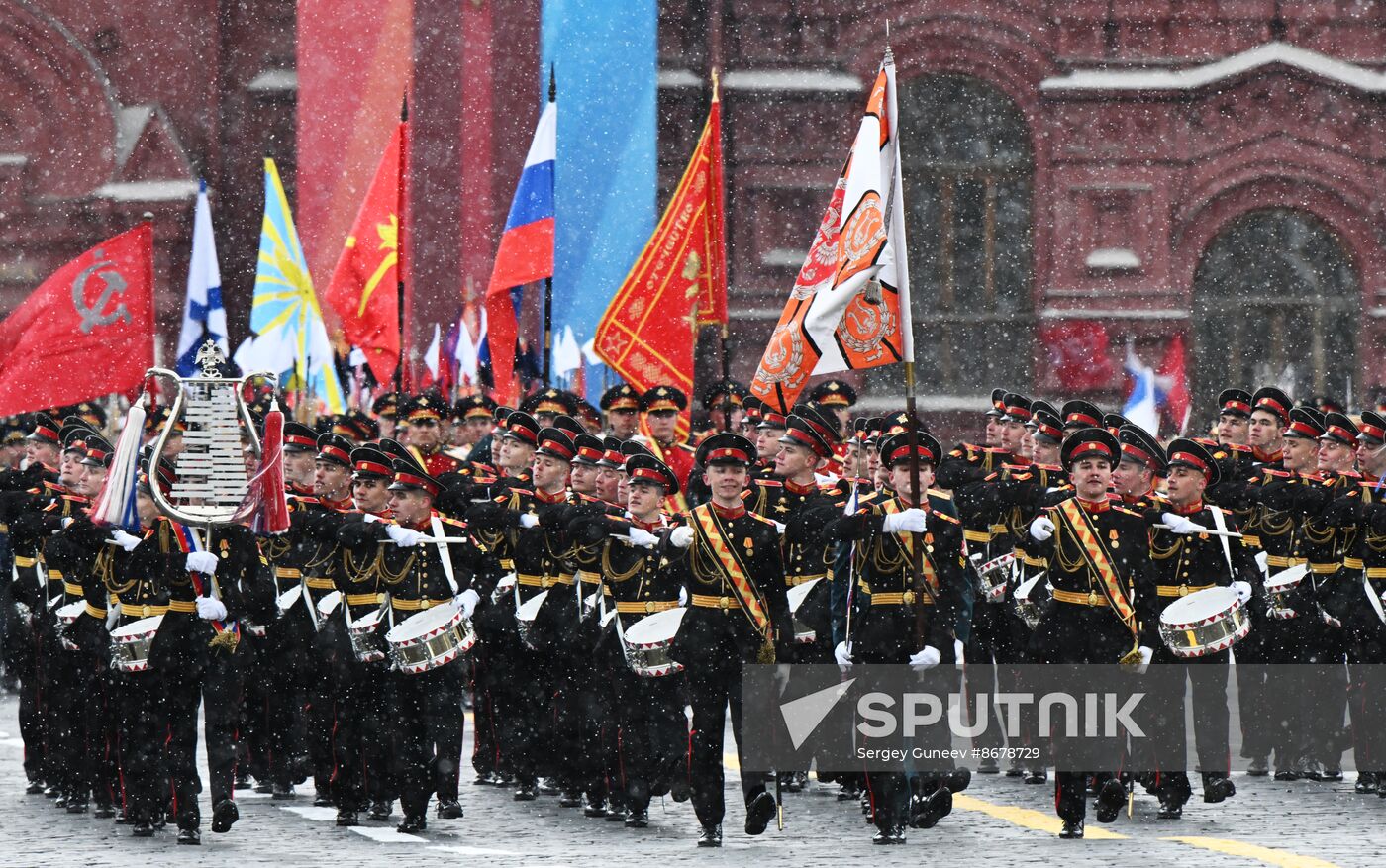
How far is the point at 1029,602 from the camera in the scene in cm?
1315

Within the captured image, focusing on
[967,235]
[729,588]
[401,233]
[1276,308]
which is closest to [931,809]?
[729,588]

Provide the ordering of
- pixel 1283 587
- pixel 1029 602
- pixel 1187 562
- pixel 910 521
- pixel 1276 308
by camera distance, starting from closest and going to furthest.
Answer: pixel 910 521
pixel 1187 562
pixel 1029 602
pixel 1283 587
pixel 1276 308

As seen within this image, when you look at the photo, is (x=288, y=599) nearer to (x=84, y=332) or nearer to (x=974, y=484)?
(x=84, y=332)

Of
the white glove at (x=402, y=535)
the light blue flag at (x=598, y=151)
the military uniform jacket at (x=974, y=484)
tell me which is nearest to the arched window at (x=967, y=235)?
the light blue flag at (x=598, y=151)

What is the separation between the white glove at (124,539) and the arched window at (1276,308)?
20186 mm

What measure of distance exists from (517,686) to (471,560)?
68.7 inches

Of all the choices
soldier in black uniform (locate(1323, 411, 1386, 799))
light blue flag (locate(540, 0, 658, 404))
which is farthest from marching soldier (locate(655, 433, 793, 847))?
light blue flag (locate(540, 0, 658, 404))

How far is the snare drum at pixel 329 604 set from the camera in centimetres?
1245

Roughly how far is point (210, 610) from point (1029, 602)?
170 inches

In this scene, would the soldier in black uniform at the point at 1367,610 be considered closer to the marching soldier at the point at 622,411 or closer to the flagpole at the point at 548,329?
the marching soldier at the point at 622,411

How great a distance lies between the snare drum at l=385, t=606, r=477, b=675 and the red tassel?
74 cm

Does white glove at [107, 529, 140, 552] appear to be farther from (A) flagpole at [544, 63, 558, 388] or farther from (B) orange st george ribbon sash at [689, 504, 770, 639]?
(A) flagpole at [544, 63, 558, 388]

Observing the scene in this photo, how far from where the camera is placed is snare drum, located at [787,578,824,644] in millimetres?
12734

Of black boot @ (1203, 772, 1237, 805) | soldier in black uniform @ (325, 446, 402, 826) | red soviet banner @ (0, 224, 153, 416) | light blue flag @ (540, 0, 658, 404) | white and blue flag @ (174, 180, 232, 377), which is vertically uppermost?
light blue flag @ (540, 0, 658, 404)
